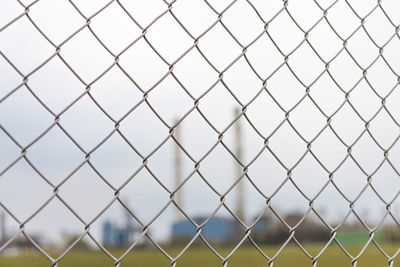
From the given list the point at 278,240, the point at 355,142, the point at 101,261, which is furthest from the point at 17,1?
the point at 278,240

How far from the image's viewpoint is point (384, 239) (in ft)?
62.5

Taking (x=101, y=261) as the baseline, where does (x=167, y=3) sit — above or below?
above

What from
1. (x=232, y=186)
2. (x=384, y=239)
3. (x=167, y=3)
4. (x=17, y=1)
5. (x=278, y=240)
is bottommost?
(x=384, y=239)

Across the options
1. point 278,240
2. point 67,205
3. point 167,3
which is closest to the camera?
point 67,205

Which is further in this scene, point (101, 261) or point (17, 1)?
point (101, 261)

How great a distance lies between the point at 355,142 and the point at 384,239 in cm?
1866

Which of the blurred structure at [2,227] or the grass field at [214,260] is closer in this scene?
the blurred structure at [2,227]

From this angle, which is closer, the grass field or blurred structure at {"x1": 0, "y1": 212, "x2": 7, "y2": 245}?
blurred structure at {"x1": 0, "y1": 212, "x2": 7, "y2": 245}

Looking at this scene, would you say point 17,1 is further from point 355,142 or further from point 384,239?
point 384,239

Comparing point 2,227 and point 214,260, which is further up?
point 2,227

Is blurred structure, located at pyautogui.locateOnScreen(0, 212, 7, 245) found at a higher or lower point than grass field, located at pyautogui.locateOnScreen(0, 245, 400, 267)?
higher

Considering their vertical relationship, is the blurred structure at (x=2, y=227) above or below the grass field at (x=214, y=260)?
above

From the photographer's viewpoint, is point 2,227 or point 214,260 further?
point 214,260

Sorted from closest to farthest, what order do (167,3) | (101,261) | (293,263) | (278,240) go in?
(167,3)
(293,263)
(101,261)
(278,240)
